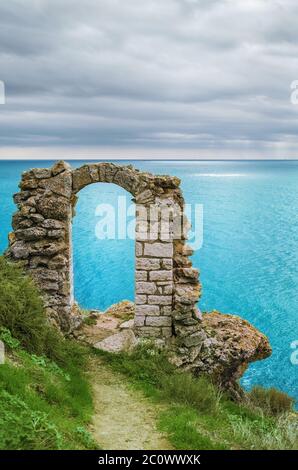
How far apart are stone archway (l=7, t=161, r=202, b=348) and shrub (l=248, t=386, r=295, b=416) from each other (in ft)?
8.57

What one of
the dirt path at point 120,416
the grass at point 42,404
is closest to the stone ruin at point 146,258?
the dirt path at point 120,416

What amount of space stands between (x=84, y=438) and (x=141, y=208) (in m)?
5.54

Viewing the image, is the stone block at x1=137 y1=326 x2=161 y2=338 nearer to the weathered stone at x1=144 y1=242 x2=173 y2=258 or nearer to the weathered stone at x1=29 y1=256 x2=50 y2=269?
the weathered stone at x1=144 y1=242 x2=173 y2=258

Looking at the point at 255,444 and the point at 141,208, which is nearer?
the point at 255,444

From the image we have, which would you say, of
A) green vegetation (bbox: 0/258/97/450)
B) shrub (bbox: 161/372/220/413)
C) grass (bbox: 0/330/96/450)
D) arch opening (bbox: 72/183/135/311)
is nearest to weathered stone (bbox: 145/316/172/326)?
green vegetation (bbox: 0/258/97/450)

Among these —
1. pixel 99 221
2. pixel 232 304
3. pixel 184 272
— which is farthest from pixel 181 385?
pixel 99 221

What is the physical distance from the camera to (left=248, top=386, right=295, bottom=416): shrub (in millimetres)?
11109

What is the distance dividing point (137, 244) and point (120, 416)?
394 centimetres

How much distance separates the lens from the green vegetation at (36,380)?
524 cm

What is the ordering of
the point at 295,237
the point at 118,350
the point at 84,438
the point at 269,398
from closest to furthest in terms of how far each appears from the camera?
the point at 84,438 < the point at 118,350 < the point at 269,398 < the point at 295,237

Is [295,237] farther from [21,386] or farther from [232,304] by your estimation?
[21,386]

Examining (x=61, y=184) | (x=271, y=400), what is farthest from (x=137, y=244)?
(x=271, y=400)
